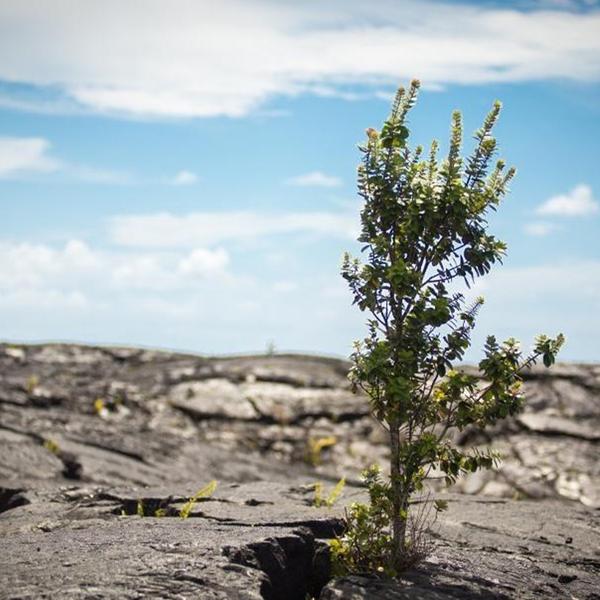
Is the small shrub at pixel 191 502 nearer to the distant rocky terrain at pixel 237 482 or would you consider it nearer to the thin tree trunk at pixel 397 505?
the distant rocky terrain at pixel 237 482

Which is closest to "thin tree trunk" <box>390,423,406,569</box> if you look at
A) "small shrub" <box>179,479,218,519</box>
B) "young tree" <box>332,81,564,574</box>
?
"young tree" <box>332,81,564,574</box>

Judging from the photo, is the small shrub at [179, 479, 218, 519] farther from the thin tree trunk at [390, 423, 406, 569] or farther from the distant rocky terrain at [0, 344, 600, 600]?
the thin tree trunk at [390, 423, 406, 569]

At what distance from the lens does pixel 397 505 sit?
19.4 feet

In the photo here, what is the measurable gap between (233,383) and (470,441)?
4.82m

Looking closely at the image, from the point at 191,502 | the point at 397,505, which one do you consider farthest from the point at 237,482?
the point at 397,505

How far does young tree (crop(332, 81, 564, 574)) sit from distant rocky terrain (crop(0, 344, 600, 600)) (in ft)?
1.73

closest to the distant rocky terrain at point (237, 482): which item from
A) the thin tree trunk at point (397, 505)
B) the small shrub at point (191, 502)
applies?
the small shrub at point (191, 502)

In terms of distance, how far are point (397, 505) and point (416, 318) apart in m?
1.24

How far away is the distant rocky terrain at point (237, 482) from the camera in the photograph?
5.50 m

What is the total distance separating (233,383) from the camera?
18.1 meters

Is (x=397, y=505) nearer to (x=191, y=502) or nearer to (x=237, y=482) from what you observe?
(x=191, y=502)

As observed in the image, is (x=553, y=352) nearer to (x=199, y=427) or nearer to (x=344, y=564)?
(x=344, y=564)

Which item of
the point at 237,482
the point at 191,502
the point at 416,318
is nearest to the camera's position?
the point at 416,318

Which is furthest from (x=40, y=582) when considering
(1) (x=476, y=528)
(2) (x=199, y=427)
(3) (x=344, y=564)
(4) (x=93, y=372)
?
(4) (x=93, y=372)
